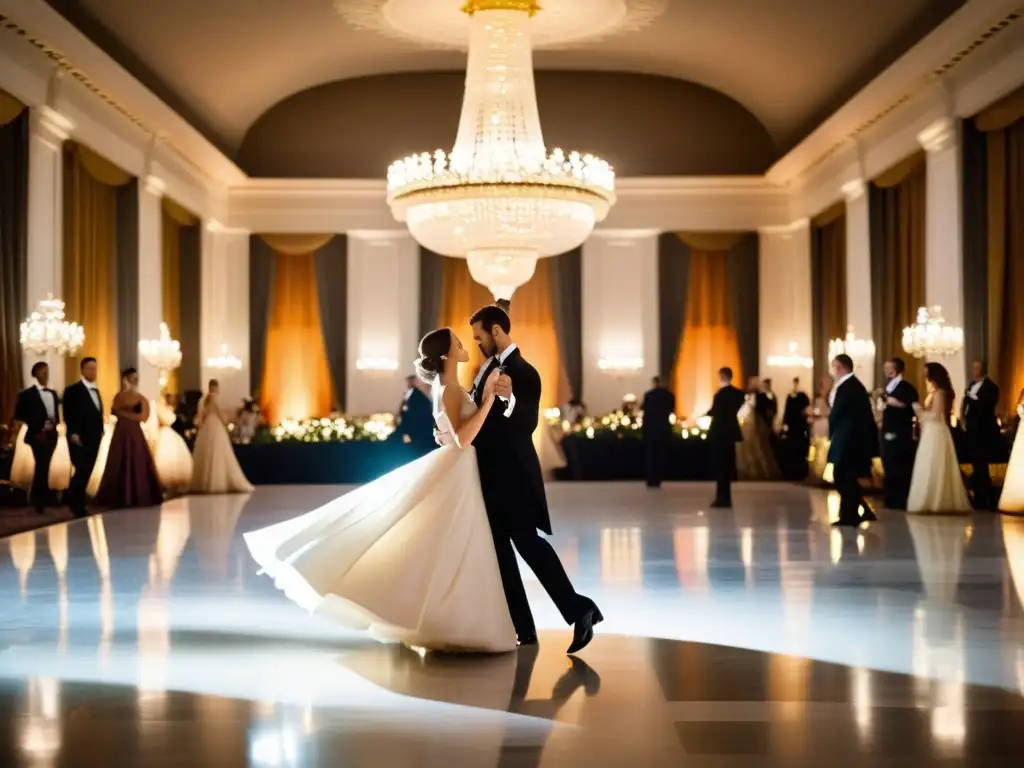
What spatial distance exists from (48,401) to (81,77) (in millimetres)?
4591

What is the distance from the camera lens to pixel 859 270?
1923 centimetres

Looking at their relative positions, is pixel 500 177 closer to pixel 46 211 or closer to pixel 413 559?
pixel 46 211

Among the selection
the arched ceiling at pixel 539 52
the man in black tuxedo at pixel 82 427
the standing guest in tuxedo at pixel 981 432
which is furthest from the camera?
the arched ceiling at pixel 539 52

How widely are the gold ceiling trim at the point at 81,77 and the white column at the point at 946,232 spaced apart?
9.20 metres

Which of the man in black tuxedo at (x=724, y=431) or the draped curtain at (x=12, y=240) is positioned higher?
the draped curtain at (x=12, y=240)

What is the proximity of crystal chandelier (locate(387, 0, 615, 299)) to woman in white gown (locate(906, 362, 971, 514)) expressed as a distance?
15.1 feet

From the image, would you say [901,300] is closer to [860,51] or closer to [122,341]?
[860,51]

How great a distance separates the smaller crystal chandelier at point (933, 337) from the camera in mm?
14951

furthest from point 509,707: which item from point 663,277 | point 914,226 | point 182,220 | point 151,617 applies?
point 663,277

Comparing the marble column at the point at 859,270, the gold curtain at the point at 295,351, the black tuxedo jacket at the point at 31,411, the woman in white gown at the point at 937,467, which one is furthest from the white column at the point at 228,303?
the woman in white gown at the point at 937,467

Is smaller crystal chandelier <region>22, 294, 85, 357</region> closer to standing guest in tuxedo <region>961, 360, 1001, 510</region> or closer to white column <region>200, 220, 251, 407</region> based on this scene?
standing guest in tuxedo <region>961, 360, 1001, 510</region>

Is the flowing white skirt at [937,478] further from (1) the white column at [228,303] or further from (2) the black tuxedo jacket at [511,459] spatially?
(1) the white column at [228,303]

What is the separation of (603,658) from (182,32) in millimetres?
13905

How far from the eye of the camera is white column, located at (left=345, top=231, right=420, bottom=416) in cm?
2311
